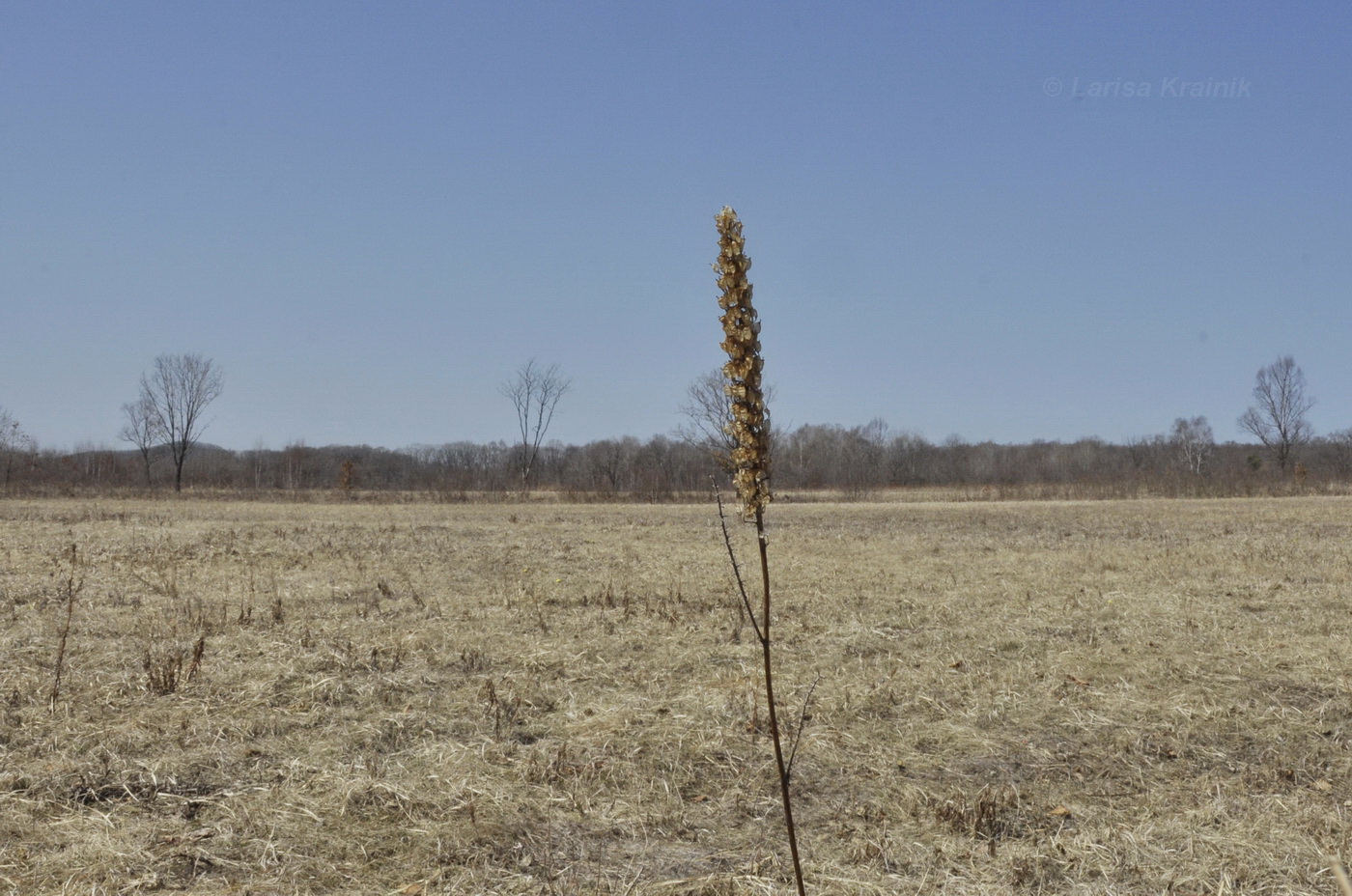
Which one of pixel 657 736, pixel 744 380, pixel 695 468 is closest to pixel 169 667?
pixel 657 736

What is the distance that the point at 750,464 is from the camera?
1.96m

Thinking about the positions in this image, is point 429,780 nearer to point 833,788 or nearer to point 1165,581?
point 833,788

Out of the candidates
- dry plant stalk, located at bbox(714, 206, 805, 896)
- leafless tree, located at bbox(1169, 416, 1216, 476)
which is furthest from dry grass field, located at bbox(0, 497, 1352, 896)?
leafless tree, located at bbox(1169, 416, 1216, 476)

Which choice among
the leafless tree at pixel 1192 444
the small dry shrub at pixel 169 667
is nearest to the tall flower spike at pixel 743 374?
the small dry shrub at pixel 169 667

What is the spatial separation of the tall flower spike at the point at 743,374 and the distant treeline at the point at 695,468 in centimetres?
4187

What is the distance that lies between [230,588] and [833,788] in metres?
8.92

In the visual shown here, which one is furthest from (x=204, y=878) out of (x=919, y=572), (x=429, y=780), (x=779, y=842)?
(x=919, y=572)

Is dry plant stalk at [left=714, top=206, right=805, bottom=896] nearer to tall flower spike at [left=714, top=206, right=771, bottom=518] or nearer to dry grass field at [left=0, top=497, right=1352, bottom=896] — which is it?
tall flower spike at [left=714, top=206, right=771, bottom=518]

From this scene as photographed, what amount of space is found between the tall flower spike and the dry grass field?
8.33ft

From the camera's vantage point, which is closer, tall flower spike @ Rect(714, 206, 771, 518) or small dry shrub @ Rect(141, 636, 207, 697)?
tall flower spike @ Rect(714, 206, 771, 518)

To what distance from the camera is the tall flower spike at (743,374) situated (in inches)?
74.7

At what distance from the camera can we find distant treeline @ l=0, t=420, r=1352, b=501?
45.4 metres

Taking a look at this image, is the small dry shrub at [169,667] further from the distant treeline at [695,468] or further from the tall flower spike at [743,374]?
the distant treeline at [695,468]

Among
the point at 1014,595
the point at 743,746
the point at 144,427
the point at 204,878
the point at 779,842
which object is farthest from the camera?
the point at 144,427
